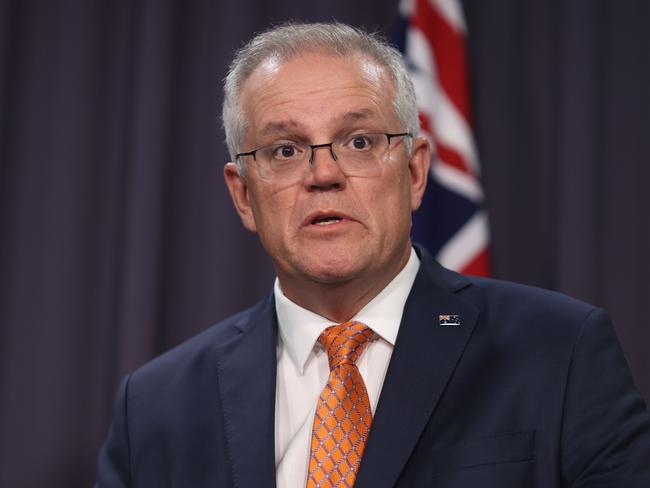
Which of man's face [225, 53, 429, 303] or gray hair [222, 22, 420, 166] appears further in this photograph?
gray hair [222, 22, 420, 166]

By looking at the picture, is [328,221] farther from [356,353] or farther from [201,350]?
[201,350]

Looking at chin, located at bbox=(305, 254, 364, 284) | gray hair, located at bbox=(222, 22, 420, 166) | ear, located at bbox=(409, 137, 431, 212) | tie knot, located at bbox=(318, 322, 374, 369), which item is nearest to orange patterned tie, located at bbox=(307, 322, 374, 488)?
tie knot, located at bbox=(318, 322, 374, 369)

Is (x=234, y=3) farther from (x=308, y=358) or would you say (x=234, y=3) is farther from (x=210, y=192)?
(x=308, y=358)

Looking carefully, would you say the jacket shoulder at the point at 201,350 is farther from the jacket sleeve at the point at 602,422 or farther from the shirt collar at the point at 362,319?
the jacket sleeve at the point at 602,422

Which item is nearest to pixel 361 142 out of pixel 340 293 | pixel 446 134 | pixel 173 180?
pixel 340 293

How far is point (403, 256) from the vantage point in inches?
69.6

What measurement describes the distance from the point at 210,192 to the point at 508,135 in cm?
96

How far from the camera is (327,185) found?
5.30 feet

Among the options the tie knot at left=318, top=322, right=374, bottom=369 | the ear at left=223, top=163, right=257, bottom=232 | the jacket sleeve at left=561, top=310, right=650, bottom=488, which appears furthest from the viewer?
the ear at left=223, top=163, right=257, bottom=232

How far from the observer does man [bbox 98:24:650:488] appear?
4.80 feet

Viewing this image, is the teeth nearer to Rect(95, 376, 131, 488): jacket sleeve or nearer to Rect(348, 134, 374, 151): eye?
Rect(348, 134, 374, 151): eye

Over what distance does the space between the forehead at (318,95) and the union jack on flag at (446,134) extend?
0.92m

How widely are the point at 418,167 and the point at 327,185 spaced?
290 mm

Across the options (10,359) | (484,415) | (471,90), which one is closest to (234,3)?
(471,90)
